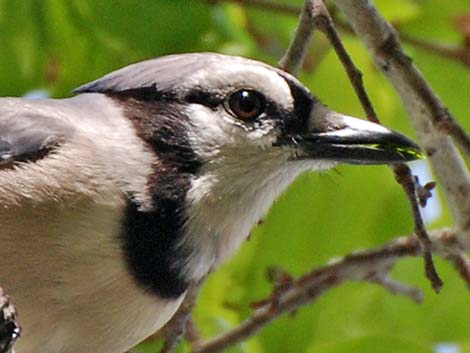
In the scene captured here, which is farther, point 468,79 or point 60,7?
point 468,79

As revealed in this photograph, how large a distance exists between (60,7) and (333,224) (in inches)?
34.4

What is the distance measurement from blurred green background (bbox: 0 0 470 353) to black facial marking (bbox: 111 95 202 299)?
0.68 metres

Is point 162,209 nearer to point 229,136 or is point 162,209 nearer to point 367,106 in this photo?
point 229,136

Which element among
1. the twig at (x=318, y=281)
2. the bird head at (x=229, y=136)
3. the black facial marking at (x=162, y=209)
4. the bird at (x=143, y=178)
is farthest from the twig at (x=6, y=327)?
the twig at (x=318, y=281)

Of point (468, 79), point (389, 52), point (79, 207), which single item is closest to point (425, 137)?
point (389, 52)

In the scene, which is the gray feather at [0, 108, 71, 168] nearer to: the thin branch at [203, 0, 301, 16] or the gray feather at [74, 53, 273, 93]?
the gray feather at [74, 53, 273, 93]

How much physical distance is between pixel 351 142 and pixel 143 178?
1.43 feet

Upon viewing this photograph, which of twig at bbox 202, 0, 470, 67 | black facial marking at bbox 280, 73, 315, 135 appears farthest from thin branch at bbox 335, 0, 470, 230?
twig at bbox 202, 0, 470, 67

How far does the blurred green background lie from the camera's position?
352cm

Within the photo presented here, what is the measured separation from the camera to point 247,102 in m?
2.78

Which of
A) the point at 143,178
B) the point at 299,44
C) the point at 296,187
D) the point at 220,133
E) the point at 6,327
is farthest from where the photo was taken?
the point at 296,187

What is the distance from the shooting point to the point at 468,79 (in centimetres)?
375

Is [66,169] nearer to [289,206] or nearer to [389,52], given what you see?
[389,52]

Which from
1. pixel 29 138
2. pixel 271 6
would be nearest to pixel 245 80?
pixel 29 138
